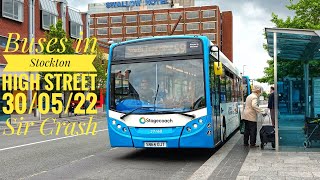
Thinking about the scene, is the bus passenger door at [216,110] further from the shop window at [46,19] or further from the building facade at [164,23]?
the building facade at [164,23]

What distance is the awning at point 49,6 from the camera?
151 feet

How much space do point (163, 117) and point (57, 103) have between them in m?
34.3

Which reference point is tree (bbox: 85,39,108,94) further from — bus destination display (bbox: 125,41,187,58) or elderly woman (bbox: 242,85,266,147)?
bus destination display (bbox: 125,41,187,58)

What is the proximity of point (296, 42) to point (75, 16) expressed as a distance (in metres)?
44.1

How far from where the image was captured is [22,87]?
41.7 metres

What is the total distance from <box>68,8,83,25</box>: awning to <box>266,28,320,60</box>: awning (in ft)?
129

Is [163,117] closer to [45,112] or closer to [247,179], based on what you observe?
[247,179]

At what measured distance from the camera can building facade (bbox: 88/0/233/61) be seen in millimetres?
107062

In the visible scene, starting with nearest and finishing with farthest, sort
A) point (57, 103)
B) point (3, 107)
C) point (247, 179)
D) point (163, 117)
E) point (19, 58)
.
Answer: point (247, 179) < point (163, 117) < point (3, 107) < point (19, 58) < point (57, 103)

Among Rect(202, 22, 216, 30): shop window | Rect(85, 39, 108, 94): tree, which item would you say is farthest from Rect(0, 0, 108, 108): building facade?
Rect(202, 22, 216, 30): shop window

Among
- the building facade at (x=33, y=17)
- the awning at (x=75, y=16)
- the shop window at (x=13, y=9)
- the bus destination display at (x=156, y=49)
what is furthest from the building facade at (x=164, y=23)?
the bus destination display at (x=156, y=49)

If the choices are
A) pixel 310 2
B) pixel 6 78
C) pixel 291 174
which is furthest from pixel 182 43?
pixel 6 78

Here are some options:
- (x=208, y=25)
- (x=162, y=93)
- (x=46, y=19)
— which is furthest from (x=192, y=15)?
(x=162, y=93)

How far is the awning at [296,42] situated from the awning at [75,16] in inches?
1549
